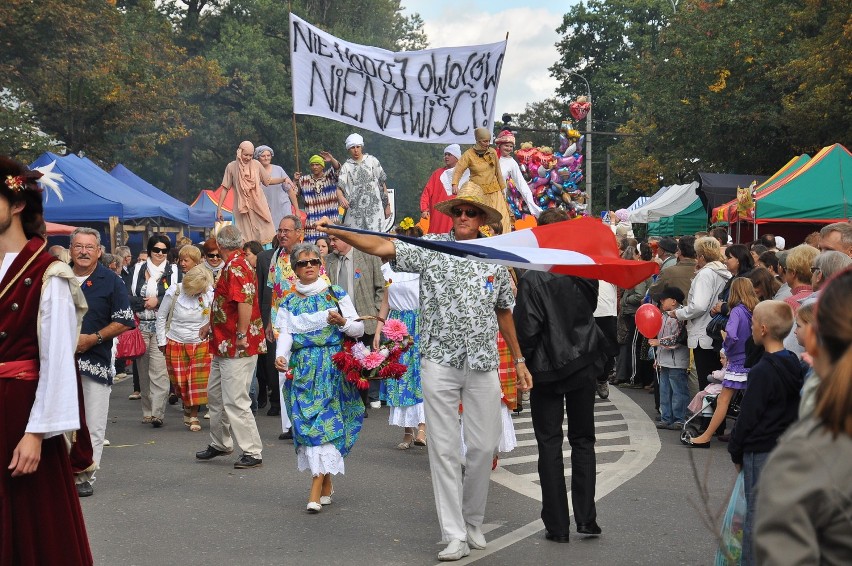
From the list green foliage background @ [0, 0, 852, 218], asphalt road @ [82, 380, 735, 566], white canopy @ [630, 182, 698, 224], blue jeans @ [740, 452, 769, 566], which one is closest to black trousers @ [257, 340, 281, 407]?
asphalt road @ [82, 380, 735, 566]

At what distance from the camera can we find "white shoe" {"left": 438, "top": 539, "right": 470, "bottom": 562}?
21.5 feet

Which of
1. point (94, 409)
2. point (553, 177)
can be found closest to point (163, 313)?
point (94, 409)

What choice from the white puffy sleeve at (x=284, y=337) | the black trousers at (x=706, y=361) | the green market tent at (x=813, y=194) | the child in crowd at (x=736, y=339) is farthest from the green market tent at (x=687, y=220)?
the white puffy sleeve at (x=284, y=337)

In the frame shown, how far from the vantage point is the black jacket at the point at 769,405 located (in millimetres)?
5604

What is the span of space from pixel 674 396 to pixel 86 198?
1711 cm

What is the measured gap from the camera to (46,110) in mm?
35969

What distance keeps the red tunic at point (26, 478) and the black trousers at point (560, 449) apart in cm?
319

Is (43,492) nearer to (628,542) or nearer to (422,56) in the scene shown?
(628,542)

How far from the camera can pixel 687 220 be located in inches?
1485

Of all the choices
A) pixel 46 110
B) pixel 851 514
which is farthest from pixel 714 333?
pixel 46 110

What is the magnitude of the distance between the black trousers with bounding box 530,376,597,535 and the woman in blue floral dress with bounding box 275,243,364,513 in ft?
5.20

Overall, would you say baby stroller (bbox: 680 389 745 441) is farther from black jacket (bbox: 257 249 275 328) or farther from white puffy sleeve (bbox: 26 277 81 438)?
white puffy sleeve (bbox: 26 277 81 438)

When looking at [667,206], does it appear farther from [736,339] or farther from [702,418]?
[736,339]

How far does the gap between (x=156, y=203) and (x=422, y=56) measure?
16.4 meters
